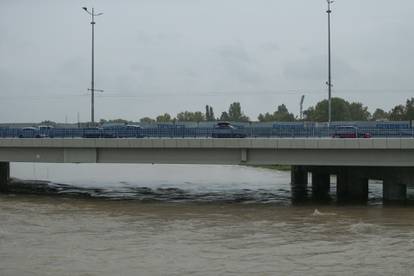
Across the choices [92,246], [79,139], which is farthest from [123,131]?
[92,246]

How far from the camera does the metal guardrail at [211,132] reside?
34.0 metres

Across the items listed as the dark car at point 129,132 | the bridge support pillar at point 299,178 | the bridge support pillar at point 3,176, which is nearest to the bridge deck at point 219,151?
the dark car at point 129,132

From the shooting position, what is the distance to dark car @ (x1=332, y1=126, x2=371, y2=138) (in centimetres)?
3481

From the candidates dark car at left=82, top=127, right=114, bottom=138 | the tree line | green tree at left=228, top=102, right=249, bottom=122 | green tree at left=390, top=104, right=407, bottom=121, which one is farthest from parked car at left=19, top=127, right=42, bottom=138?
green tree at left=228, top=102, right=249, bottom=122

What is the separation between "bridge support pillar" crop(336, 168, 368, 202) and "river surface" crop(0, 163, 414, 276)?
1442 mm

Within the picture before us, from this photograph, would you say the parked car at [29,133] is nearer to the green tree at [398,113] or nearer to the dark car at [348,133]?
the dark car at [348,133]

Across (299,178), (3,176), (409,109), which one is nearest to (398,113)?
(409,109)

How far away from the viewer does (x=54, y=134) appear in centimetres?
3838

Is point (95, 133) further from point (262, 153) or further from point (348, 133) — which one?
point (348, 133)

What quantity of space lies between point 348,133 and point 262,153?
5.54 m

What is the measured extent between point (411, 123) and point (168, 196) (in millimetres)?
16597

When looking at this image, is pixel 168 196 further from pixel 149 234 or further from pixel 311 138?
pixel 149 234

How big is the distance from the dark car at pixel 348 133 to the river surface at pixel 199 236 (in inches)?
165

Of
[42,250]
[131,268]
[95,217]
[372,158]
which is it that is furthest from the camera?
[372,158]
